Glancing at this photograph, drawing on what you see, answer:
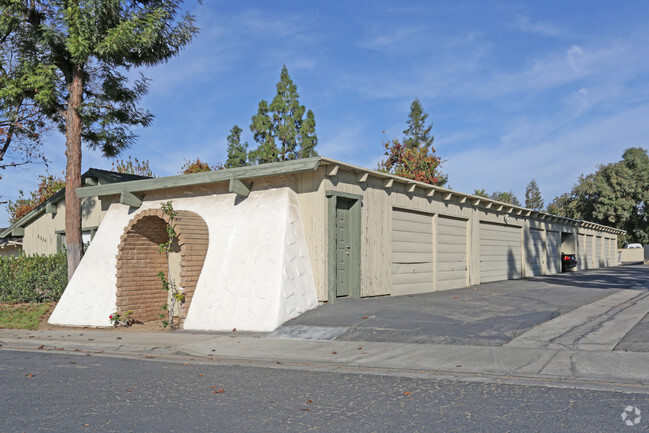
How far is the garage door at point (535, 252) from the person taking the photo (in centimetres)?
2375

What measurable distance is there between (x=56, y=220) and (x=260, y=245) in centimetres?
1120

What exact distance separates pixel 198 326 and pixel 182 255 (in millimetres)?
1645

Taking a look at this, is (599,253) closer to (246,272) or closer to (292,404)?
(246,272)

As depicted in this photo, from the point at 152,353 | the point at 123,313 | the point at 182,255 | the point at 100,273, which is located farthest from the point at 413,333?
the point at 100,273

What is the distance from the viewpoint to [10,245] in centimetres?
2294

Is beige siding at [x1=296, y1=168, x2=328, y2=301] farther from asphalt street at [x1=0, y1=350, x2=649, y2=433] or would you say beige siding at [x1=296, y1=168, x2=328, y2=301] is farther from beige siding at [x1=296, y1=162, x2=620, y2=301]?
asphalt street at [x1=0, y1=350, x2=649, y2=433]

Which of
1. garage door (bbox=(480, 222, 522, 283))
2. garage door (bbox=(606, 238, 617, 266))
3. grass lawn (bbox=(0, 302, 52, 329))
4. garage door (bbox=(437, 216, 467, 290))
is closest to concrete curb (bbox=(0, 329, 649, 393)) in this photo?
grass lawn (bbox=(0, 302, 52, 329))

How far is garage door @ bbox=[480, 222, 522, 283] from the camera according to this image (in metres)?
19.6

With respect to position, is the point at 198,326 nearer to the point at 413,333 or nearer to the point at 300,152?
the point at 413,333

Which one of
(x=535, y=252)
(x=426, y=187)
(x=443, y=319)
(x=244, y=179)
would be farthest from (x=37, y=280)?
(x=535, y=252)

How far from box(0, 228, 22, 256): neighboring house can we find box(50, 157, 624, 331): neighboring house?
918cm

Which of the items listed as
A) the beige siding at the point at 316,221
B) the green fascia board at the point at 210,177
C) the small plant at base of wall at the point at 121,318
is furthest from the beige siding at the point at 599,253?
the small plant at base of wall at the point at 121,318

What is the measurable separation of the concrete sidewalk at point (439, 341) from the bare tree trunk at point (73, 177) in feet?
11.3

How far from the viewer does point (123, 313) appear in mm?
12398
